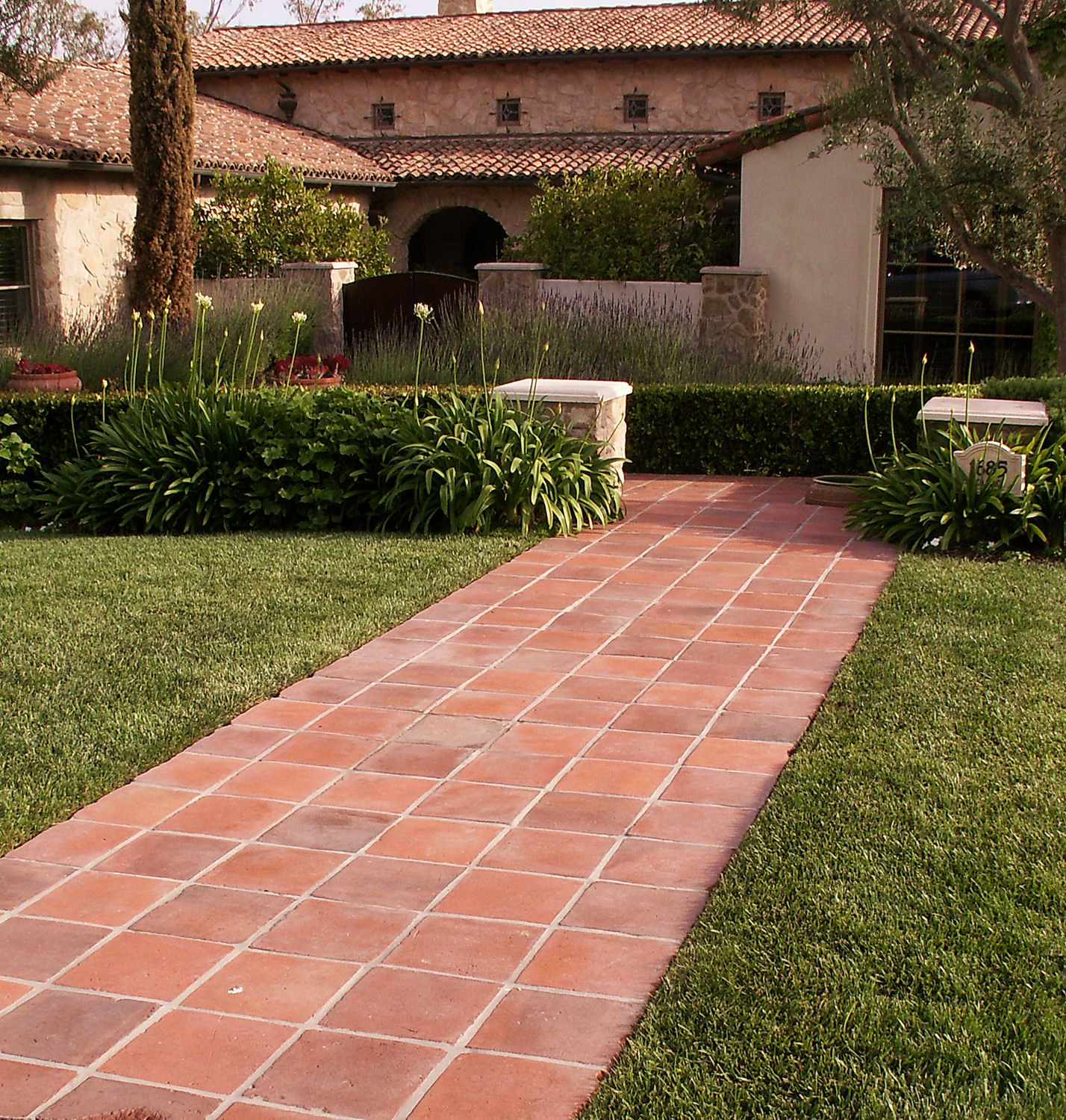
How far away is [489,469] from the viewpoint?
8.33 m

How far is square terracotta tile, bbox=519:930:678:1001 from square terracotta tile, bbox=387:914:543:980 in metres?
0.06

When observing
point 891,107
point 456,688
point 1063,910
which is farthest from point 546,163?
point 1063,910

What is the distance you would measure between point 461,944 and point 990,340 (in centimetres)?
1396

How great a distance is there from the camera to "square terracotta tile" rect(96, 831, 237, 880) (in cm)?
380

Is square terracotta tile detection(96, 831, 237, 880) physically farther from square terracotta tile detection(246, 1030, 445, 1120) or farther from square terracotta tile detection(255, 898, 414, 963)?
square terracotta tile detection(246, 1030, 445, 1120)

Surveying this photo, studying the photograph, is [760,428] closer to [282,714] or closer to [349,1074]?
[282,714]

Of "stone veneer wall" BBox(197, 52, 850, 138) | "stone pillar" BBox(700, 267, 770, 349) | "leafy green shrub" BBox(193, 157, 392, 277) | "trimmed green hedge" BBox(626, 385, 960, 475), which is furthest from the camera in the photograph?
"stone veneer wall" BBox(197, 52, 850, 138)

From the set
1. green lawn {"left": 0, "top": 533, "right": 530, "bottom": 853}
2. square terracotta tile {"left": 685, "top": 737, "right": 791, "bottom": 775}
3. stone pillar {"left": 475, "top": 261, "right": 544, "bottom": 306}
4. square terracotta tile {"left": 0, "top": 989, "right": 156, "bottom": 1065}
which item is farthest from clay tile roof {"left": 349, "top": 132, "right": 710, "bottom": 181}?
square terracotta tile {"left": 0, "top": 989, "right": 156, "bottom": 1065}

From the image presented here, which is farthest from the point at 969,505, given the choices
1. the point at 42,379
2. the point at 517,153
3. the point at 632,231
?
the point at 517,153

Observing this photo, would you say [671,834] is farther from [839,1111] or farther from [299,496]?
[299,496]

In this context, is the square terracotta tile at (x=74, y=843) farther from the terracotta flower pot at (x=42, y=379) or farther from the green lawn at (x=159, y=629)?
the terracotta flower pot at (x=42, y=379)

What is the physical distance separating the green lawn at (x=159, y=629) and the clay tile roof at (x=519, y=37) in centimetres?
1778

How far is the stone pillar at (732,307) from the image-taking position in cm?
1555

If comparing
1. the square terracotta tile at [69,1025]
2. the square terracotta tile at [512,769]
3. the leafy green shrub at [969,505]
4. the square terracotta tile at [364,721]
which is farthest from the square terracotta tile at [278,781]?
the leafy green shrub at [969,505]
